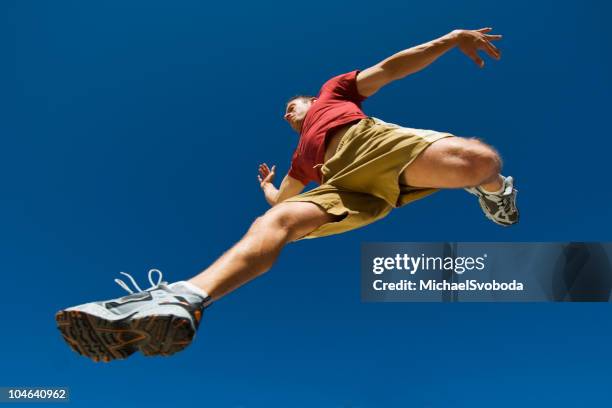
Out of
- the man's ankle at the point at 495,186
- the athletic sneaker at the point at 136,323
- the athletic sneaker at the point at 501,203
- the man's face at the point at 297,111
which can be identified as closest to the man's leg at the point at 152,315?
the athletic sneaker at the point at 136,323

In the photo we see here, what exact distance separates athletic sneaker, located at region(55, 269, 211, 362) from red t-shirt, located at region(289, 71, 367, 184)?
1944 mm

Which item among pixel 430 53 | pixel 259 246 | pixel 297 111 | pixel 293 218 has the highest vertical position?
pixel 297 111

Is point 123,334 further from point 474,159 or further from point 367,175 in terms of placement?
point 474,159

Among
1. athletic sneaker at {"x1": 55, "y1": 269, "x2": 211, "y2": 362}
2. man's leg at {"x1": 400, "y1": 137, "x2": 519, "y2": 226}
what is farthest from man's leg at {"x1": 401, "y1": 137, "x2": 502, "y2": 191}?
athletic sneaker at {"x1": 55, "y1": 269, "x2": 211, "y2": 362}

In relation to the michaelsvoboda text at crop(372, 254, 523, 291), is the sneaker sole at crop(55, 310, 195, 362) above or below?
below

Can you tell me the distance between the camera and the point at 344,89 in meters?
4.75

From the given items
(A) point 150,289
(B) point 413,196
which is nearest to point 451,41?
(B) point 413,196

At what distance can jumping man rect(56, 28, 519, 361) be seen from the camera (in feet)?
8.89

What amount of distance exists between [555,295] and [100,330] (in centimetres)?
872

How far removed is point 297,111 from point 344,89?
0.63m

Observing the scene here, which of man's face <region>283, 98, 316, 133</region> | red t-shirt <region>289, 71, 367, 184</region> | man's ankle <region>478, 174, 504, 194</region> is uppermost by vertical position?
man's face <region>283, 98, 316, 133</region>

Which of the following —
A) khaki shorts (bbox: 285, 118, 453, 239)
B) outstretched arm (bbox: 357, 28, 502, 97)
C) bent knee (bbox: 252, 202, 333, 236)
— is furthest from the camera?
outstretched arm (bbox: 357, 28, 502, 97)

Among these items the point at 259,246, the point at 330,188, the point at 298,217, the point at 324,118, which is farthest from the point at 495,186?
the point at 259,246

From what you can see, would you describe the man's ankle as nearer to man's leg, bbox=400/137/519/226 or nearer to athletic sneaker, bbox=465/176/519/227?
athletic sneaker, bbox=465/176/519/227
